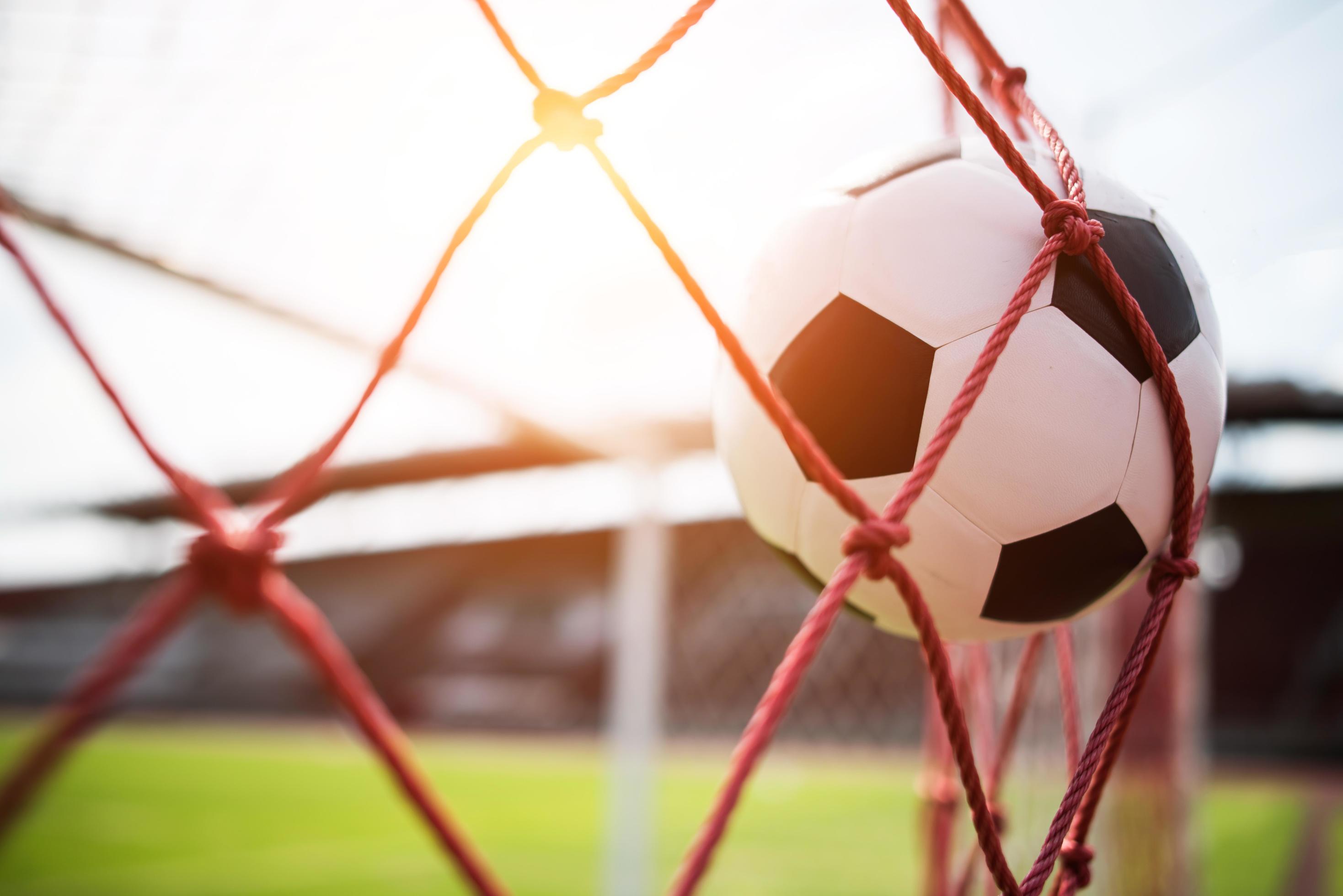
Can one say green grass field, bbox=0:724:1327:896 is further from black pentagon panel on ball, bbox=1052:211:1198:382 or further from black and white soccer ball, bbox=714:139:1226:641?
black pentagon panel on ball, bbox=1052:211:1198:382

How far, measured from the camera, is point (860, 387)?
65 cm

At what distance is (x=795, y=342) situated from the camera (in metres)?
0.68

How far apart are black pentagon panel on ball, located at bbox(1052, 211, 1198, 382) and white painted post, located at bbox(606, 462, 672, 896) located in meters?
2.26

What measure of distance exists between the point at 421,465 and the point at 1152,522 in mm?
4615

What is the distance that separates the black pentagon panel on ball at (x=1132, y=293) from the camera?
610 mm

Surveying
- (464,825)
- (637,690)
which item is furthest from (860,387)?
(464,825)

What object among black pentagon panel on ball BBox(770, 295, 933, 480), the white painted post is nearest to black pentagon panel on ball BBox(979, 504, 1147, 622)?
black pentagon panel on ball BBox(770, 295, 933, 480)

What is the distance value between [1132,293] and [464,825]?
17.8 ft

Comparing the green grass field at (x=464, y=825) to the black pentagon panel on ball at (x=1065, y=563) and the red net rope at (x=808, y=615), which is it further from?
the black pentagon panel on ball at (x=1065, y=563)

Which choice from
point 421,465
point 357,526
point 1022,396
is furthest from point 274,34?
point 357,526

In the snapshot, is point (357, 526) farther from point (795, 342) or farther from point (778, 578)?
point (795, 342)

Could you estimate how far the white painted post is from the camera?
99.7 inches

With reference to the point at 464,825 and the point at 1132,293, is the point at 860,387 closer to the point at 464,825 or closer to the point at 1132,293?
the point at 1132,293

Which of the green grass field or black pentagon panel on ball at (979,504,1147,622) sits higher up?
the green grass field
